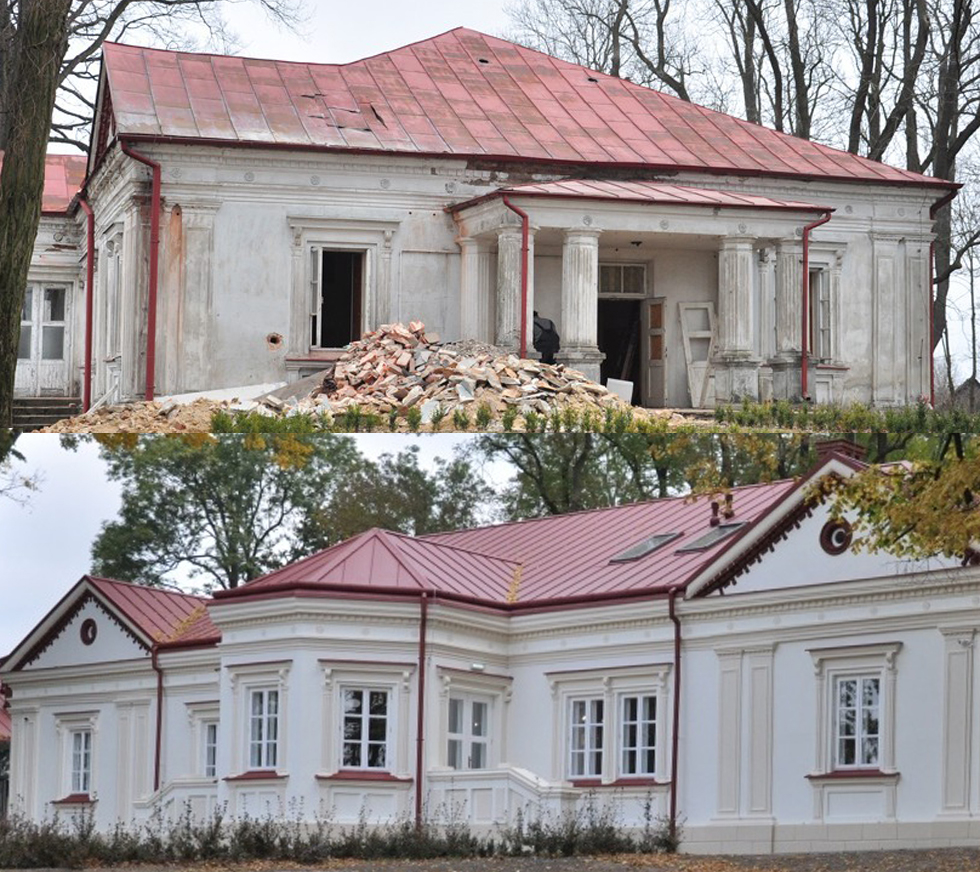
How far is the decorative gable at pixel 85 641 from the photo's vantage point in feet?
A: 42.7

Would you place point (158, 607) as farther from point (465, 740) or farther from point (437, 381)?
point (437, 381)

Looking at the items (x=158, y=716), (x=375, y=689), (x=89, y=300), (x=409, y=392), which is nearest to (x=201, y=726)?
(x=158, y=716)

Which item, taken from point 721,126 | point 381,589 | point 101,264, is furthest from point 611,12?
point 381,589

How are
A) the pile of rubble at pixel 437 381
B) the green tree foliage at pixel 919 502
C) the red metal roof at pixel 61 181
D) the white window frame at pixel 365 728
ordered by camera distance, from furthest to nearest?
the red metal roof at pixel 61 181, the pile of rubble at pixel 437 381, the white window frame at pixel 365 728, the green tree foliage at pixel 919 502

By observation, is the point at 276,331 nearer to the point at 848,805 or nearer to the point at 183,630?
the point at 183,630

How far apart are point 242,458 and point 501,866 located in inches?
123

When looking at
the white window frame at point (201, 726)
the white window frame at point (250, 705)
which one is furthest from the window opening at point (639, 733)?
the white window frame at point (201, 726)

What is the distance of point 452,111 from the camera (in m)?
23.7

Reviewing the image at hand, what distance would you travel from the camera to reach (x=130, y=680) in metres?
13.1

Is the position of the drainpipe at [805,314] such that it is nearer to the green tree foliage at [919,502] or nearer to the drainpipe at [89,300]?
the drainpipe at [89,300]

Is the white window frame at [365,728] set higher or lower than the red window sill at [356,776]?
higher

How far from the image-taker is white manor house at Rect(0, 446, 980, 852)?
41.7ft

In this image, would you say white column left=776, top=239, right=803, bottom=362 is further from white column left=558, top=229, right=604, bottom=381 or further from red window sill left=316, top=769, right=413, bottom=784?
red window sill left=316, top=769, right=413, bottom=784

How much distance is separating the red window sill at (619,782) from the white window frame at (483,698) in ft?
1.76
